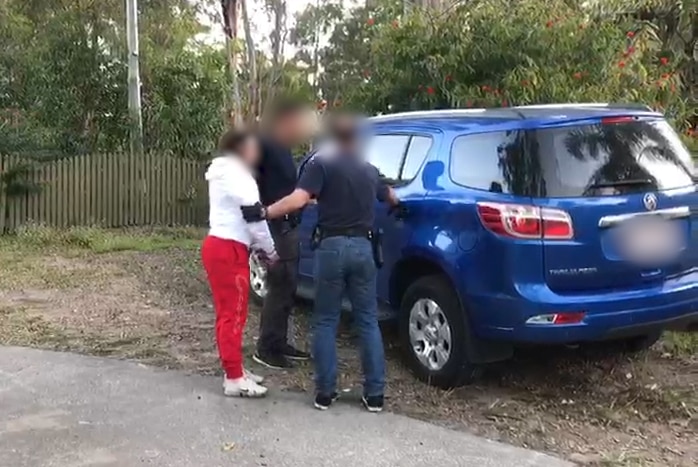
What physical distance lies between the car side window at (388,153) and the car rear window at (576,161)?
2.54ft

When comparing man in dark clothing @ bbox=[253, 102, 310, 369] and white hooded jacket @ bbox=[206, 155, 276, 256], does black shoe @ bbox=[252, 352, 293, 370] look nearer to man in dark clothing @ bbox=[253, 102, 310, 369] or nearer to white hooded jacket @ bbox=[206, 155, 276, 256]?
man in dark clothing @ bbox=[253, 102, 310, 369]

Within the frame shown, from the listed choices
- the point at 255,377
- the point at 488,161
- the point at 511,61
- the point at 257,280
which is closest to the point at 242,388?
the point at 255,377

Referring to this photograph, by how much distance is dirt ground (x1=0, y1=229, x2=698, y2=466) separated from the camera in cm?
524

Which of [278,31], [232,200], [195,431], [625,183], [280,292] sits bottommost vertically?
[195,431]

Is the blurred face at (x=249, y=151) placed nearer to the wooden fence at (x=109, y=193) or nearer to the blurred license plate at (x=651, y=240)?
the blurred license plate at (x=651, y=240)

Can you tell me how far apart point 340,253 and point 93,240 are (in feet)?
28.0

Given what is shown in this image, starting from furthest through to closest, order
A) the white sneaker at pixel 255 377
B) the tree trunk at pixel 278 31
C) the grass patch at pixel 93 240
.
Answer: the tree trunk at pixel 278 31 → the grass patch at pixel 93 240 → the white sneaker at pixel 255 377

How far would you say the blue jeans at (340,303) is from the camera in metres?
5.53

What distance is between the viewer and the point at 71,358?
6.95 m

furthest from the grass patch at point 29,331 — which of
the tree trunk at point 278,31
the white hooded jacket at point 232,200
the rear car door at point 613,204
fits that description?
the tree trunk at point 278,31

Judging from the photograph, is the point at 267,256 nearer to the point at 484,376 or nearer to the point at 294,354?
the point at 294,354

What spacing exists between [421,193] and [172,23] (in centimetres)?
1399

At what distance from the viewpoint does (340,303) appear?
565cm

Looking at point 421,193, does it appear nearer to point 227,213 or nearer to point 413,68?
point 227,213
